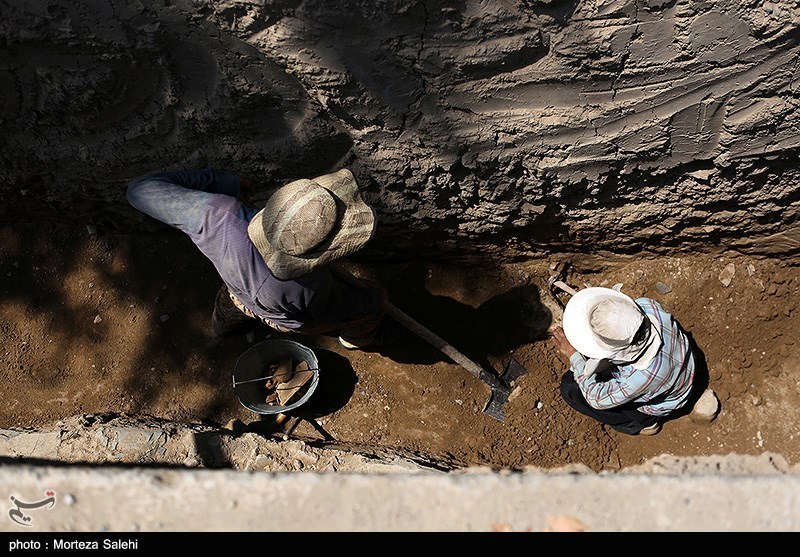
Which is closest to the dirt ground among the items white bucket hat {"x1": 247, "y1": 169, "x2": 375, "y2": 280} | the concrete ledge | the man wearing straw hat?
the man wearing straw hat

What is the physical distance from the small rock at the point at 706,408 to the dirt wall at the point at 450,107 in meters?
0.79

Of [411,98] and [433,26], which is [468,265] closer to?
[411,98]

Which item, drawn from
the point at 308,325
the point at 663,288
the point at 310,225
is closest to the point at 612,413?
the point at 663,288

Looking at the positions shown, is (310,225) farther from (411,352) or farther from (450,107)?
(411,352)

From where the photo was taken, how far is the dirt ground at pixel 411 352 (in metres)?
2.86

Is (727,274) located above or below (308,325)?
below

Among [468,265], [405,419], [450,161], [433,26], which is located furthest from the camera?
[468,265]

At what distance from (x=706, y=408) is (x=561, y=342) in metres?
0.78

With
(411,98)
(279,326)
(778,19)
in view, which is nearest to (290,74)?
(411,98)

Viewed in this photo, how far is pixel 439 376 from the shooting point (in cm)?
299

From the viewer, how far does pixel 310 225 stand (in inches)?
68.4

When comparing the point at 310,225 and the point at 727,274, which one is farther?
the point at 727,274

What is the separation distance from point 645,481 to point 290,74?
1.81 meters

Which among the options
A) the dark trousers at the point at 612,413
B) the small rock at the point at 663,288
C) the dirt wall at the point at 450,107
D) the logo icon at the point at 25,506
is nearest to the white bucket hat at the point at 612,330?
the dark trousers at the point at 612,413
